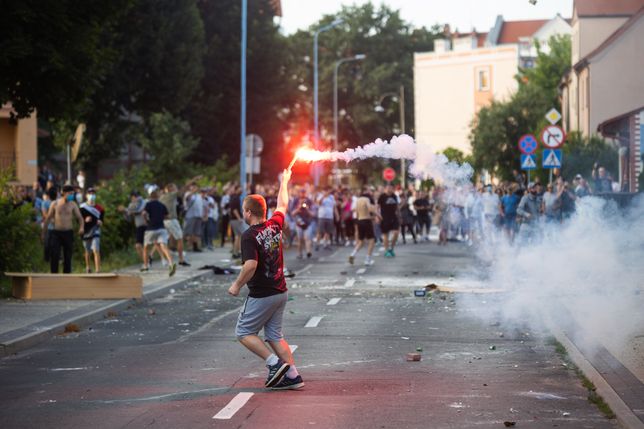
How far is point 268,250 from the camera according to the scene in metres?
10.2

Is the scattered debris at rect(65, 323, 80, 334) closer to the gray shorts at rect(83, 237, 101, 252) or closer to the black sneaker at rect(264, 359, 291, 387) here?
the black sneaker at rect(264, 359, 291, 387)

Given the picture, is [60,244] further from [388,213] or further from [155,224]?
[388,213]

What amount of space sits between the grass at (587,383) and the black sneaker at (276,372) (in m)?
2.51

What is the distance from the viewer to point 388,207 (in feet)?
104

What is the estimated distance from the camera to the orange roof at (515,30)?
344 ft

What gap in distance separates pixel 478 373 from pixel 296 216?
845 inches

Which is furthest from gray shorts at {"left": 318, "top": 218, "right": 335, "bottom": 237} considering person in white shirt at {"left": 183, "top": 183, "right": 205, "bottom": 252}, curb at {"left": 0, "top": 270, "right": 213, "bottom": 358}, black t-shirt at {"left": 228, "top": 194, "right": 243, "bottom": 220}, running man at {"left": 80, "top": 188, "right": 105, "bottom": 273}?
curb at {"left": 0, "top": 270, "right": 213, "bottom": 358}

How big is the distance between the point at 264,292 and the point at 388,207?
21.5 meters

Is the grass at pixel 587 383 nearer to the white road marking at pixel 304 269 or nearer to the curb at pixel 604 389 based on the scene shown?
the curb at pixel 604 389

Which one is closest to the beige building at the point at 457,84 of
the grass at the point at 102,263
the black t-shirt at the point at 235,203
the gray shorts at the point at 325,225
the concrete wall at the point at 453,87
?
the concrete wall at the point at 453,87

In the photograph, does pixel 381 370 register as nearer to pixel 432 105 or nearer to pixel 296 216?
pixel 296 216

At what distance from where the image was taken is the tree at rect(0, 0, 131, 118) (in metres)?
19.2

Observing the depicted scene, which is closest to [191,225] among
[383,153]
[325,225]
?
[325,225]

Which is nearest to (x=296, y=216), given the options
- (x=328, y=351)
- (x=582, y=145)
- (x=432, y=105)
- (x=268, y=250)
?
(x=582, y=145)
